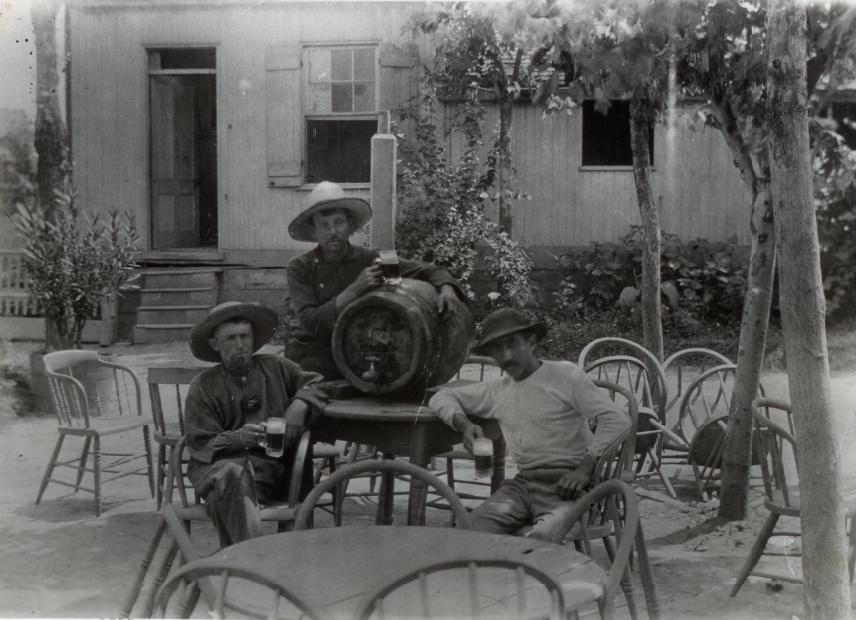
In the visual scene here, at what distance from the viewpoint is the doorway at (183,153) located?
11.7 m

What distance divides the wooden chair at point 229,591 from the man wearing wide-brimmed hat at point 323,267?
7.66ft

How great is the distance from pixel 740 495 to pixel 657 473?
43.1 inches

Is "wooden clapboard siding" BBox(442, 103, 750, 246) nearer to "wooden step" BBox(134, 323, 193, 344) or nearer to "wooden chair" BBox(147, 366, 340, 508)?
"wooden step" BBox(134, 323, 193, 344)

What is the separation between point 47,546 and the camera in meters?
5.32

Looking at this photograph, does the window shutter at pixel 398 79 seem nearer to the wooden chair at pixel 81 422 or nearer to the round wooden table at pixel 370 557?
the wooden chair at pixel 81 422

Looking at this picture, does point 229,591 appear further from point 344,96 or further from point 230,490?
point 344,96

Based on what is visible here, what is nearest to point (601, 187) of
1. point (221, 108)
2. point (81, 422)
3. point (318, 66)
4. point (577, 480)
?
point (318, 66)

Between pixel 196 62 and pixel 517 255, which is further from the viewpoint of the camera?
pixel 196 62

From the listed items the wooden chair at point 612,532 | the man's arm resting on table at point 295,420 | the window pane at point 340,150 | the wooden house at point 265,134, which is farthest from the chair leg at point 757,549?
the window pane at point 340,150

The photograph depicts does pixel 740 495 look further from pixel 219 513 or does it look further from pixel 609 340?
pixel 219 513

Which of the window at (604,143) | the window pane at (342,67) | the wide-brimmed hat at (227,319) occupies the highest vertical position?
the window pane at (342,67)

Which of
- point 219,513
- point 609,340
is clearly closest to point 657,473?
point 609,340

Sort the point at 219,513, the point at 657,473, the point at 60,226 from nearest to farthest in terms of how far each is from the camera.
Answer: the point at 219,513 → the point at 657,473 → the point at 60,226

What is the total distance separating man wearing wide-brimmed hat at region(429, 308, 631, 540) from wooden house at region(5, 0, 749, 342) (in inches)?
263
